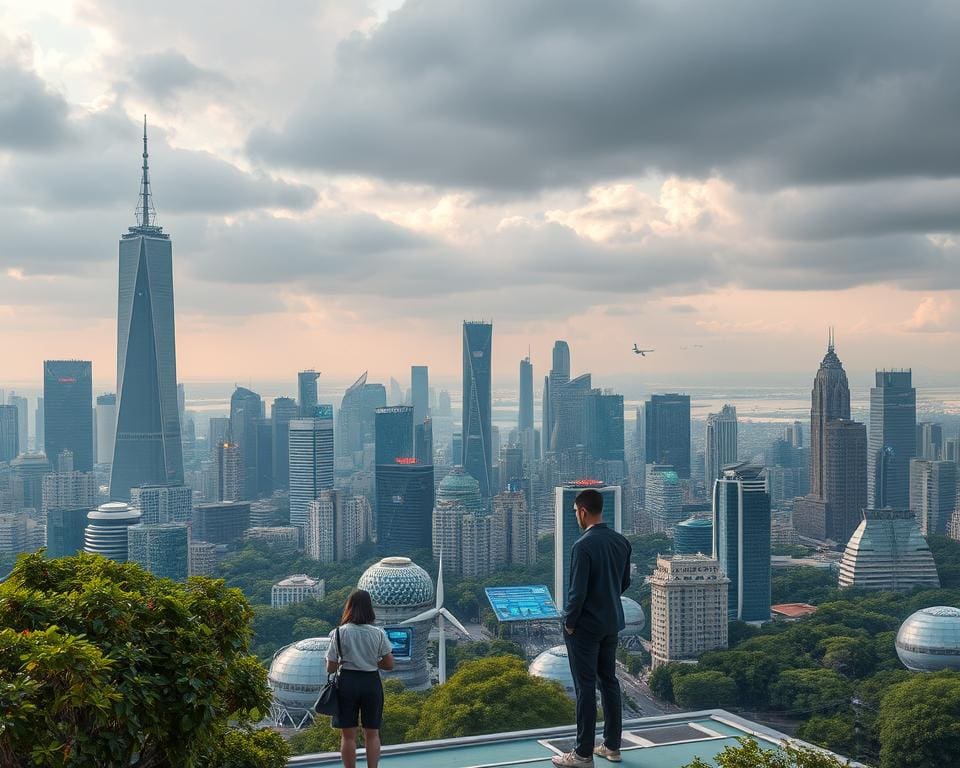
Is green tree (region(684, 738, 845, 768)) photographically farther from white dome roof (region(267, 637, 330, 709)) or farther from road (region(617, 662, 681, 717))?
road (region(617, 662, 681, 717))

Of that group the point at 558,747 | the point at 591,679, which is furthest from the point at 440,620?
the point at 591,679

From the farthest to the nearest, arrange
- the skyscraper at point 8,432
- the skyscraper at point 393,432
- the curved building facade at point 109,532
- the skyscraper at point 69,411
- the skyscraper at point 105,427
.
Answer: the skyscraper at point 105,427
the skyscraper at point 8,432
the skyscraper at point 69,411
the skyscraper at point 393,432
the curved building facade at point 109,532

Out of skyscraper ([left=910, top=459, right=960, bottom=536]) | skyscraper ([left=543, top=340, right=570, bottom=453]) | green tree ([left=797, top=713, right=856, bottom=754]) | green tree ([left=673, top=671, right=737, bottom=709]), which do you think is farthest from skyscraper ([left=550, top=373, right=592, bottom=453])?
green tree ([left=797, top=713, right=856, bottom=754])

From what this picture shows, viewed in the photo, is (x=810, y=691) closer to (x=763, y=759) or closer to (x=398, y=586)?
(x=398, y=586)

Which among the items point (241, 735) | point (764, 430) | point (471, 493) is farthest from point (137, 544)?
point (764, 430)

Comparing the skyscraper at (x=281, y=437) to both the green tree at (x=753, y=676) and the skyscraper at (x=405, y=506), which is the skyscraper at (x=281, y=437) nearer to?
the skyscraper at (x=405, y=506)

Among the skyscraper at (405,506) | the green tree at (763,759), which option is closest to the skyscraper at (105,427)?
the skyscraper at (405,506)

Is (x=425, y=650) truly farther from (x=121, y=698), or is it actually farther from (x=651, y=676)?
(x=121, y=698)
